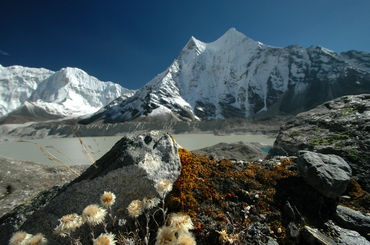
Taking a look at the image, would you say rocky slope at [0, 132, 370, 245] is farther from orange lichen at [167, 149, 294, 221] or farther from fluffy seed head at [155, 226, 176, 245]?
fluffy seed head at [155, 226, 176, 245]

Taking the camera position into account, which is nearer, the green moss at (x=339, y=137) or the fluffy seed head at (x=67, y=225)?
the fluffy seed head at (x=67, y=225)

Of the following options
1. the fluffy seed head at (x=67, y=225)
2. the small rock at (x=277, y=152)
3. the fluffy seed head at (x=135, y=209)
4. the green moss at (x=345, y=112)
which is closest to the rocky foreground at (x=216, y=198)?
the fluffy seed head at (x=135, y=209)

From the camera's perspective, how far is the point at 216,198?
7.09ft

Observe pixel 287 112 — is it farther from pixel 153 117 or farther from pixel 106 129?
pixel 106 129

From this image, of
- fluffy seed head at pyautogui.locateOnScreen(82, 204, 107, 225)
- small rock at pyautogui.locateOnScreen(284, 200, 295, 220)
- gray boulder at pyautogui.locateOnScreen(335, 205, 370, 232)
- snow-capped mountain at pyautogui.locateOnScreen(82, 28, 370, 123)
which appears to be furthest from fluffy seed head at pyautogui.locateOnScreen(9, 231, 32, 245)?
snow-capped mountain at pyautogui.locateOnScreen(82, 28, 370, 123)

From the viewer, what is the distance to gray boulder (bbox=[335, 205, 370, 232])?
1.92 meters

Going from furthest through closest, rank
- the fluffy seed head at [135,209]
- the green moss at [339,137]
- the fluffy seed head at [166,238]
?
the green moss at [339,137]
the fluffy seed head at [135,209]
the fluffy seed head at [166,238]

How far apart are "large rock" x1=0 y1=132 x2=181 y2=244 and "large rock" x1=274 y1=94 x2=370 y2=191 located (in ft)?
9.75

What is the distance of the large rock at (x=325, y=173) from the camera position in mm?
2178

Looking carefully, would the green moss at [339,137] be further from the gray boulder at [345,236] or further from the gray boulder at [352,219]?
the gray boulder at [345,236]

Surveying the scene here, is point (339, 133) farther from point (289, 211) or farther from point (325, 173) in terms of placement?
point (289, 211)

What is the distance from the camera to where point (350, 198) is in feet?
7.55

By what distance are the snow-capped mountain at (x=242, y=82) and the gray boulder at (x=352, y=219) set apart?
93055 mm

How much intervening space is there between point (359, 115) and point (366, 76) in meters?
118
